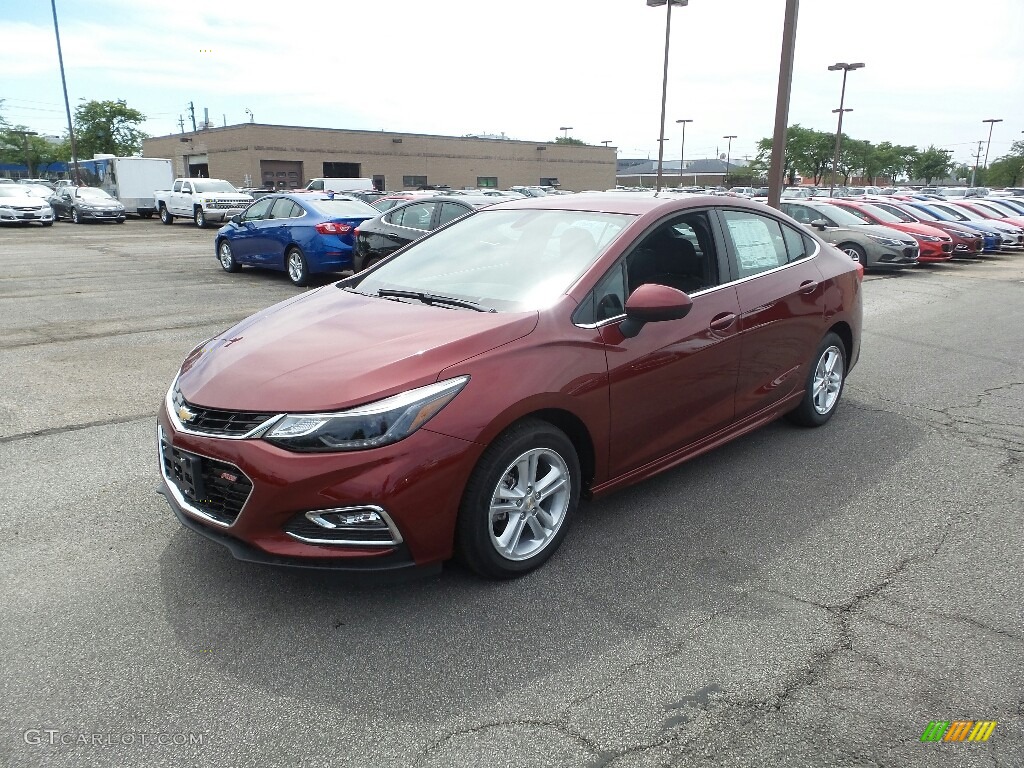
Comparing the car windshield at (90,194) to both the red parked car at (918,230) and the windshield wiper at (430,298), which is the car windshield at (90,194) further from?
the windshield wiper at (430,298)

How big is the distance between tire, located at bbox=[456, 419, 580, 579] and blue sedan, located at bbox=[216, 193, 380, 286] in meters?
10.2

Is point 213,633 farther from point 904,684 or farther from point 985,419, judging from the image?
point 985,419

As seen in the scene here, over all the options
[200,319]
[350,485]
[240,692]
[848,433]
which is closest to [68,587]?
[240,692]

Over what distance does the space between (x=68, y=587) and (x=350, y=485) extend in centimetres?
149

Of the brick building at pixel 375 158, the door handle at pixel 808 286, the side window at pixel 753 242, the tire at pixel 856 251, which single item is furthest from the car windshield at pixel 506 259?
the brick building at pixel 375 158

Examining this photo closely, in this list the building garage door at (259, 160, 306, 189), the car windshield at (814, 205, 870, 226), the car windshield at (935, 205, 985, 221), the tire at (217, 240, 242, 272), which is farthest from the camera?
the building garage door at (259, 160, 306, 189)

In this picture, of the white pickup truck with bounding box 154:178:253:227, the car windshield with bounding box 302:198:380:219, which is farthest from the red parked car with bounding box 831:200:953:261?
the white pickup truck with bounding box 154:178:253:227

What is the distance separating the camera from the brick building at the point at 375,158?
4938 cm

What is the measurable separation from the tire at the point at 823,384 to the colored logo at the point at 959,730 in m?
2.91

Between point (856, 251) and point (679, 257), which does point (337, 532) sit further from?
point (856, 251)

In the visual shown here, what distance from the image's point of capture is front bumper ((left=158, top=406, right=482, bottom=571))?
283cm

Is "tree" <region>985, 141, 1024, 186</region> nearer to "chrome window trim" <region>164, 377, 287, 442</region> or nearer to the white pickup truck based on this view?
the white pickup truck

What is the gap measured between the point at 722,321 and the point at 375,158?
54060 mm

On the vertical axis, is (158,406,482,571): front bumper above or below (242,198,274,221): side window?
below
